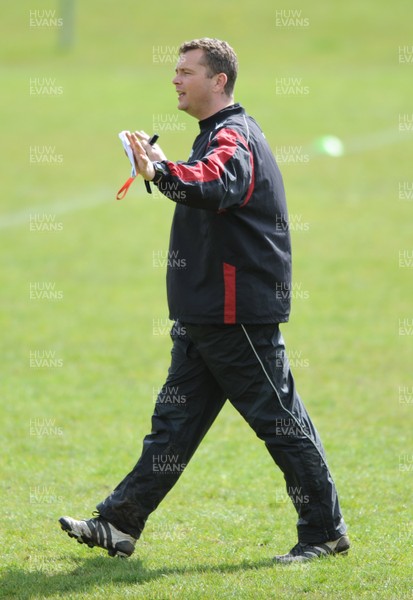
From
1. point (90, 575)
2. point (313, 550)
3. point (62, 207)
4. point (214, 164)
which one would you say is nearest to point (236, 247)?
→ point (214, 164)

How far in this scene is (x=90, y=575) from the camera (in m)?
5.66

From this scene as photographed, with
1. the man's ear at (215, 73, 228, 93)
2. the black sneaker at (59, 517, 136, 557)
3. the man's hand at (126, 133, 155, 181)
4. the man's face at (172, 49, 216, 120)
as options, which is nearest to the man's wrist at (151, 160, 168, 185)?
the man's hand at (126, 133, 155, 181)

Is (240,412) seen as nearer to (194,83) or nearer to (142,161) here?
(142,161)

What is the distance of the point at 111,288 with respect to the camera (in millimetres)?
14625

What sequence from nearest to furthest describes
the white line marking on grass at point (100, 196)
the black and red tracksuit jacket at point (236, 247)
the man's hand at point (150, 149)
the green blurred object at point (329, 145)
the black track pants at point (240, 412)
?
the man's hand at point (150, 149) → the black and red tracksuit jacket at point (236, 247) → the black track pants at point (240, 412) → the white line marking on grass at point (100, 196) → the green blurred object at point (329, 145)

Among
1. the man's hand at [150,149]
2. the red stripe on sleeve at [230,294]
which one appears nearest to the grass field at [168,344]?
the red stripe on sleeve at [230,294]

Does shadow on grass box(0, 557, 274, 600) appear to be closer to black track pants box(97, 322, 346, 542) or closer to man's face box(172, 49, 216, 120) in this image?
black track pants box(97, 322, 346, 542)

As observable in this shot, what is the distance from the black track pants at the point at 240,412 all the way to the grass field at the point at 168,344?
0.90ft

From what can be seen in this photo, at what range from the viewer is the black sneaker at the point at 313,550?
19.0 feet

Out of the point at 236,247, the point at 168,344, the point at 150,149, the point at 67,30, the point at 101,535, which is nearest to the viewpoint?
the point at 150,149

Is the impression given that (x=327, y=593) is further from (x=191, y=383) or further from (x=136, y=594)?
(x=191, y=383)

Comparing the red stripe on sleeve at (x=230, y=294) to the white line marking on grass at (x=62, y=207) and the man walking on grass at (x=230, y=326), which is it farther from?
the white line marking on grass at (x=62, y=207)

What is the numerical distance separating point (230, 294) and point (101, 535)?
1.46 m

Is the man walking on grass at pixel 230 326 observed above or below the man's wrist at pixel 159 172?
below
